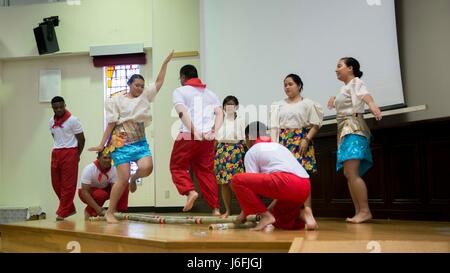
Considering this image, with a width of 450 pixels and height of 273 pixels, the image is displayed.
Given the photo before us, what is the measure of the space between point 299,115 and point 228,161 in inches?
33.7

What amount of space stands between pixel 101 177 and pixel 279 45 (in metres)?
2.30

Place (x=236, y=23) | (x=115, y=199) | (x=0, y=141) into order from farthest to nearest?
(x=0, y=141) → (x=236, y=23) → (x=115, y=199)

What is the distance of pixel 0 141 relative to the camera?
344 inches

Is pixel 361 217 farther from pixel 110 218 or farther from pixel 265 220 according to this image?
pixel 110 218

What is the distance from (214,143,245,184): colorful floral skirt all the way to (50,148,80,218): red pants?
165 cm

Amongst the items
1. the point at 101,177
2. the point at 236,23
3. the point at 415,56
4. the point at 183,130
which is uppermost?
the point at 236,23

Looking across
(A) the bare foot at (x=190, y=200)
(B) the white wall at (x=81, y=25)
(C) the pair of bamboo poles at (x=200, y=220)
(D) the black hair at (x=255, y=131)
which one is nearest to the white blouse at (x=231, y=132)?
(C) the pair of bamboo poles at (x=200, y=220)

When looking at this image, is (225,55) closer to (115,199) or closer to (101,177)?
(101,177)

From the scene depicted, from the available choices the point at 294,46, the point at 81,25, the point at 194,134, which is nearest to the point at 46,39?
the point at 81,25

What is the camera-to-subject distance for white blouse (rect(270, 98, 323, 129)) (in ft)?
14.5

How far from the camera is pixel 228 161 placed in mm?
4977

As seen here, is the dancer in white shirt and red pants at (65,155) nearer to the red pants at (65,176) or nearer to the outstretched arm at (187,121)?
the red pants at (65,176)

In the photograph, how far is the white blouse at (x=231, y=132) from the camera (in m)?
4.98
